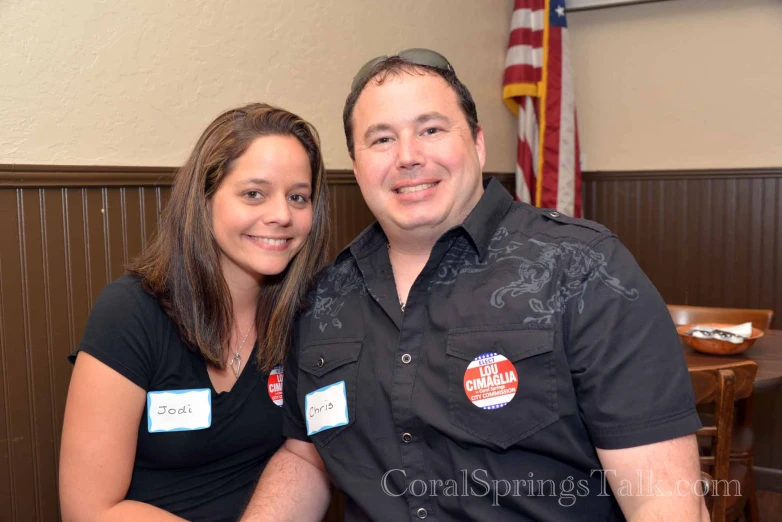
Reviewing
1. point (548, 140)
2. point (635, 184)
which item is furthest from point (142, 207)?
point (635, 184)

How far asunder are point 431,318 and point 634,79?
355cm

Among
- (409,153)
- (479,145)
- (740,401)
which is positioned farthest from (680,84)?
(409,153)

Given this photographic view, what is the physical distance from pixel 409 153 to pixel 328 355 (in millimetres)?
479

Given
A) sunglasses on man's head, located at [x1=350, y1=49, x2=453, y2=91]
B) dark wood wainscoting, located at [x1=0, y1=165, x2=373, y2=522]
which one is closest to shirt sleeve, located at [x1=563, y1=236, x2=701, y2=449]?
sunglasses on man's head, located at [x1=350, y1=49, x2=453, y2=91]

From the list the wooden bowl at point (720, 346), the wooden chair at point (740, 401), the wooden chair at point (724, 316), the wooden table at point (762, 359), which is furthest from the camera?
the wooden chair at point (724, 316)

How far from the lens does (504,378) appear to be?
1.30 m

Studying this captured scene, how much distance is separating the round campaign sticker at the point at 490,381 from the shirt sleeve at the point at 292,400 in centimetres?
48

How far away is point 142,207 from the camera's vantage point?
2062 millimetres

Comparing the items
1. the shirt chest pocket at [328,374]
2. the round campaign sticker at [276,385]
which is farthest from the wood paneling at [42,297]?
the shirt chest pocket at [328,374]

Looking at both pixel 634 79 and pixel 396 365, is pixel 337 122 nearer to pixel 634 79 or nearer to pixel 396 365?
pixel 396 365

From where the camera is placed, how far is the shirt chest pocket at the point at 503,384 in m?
1.27

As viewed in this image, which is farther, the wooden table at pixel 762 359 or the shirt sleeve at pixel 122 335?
the wooden table at pixel 762 359

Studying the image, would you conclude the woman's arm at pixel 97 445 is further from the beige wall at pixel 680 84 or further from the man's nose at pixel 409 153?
the beige wall at pixel 680 84

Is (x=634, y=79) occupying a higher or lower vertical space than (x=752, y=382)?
higher
